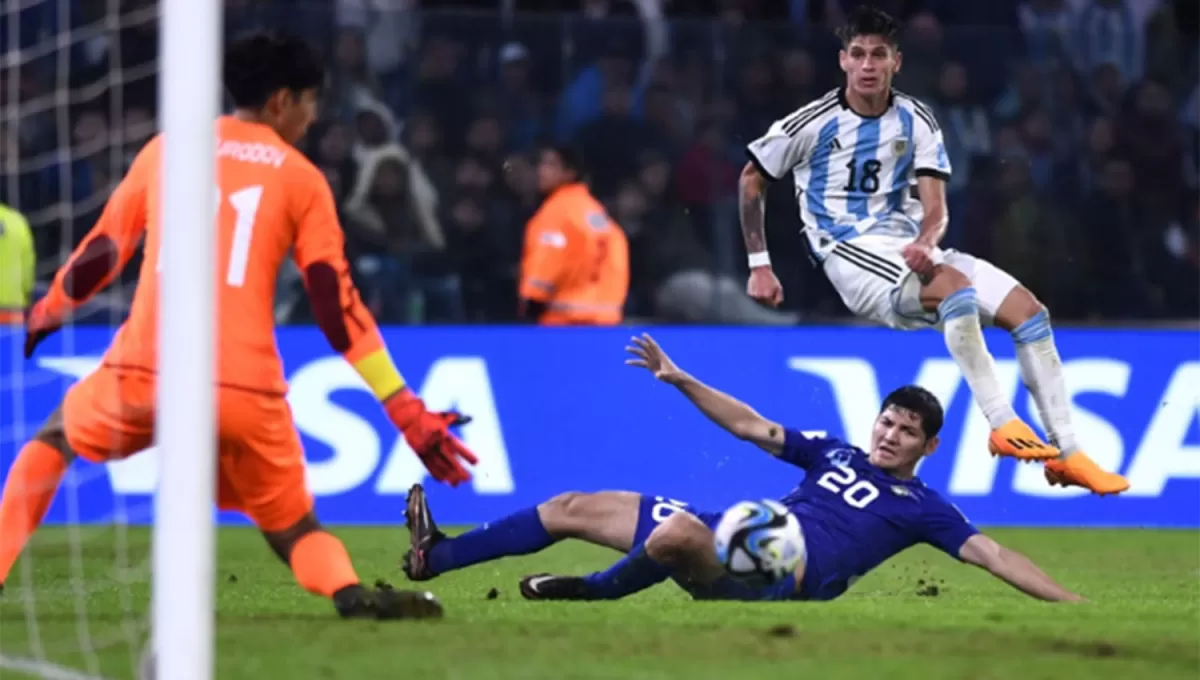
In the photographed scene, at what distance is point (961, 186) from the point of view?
12.7 metres

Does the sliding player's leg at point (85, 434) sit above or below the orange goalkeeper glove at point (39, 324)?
below

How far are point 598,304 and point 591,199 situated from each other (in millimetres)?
616

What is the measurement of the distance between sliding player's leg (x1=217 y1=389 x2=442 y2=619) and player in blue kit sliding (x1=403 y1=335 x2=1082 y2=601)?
969 mm

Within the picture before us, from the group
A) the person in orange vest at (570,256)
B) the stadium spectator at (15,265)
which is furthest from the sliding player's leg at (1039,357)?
the stadium spectator at (15,265)

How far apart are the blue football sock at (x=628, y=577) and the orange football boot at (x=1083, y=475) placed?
6.32 feet

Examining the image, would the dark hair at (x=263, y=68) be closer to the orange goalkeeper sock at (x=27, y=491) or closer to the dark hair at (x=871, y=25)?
the orange goalkeeper sock at (x=27, y=491)

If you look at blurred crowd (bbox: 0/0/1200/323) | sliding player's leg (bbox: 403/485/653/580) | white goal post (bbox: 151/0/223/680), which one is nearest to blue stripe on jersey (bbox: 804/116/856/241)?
sliding player's leg (bbox: 403/485/653/580)

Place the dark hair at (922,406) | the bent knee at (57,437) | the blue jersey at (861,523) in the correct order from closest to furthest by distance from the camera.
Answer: the bent knee at (57,437), the blue jersey at (861,523), the dark hair at (922,406)

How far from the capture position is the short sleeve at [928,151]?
8539 mm

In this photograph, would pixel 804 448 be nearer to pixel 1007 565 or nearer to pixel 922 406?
pixel 922 406

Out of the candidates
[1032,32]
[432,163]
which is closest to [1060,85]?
[1032,32]

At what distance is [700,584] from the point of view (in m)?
7.27

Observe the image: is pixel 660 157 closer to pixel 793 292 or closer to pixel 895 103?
pixel 793 292

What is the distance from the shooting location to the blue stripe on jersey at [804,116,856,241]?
8688 millimetres
